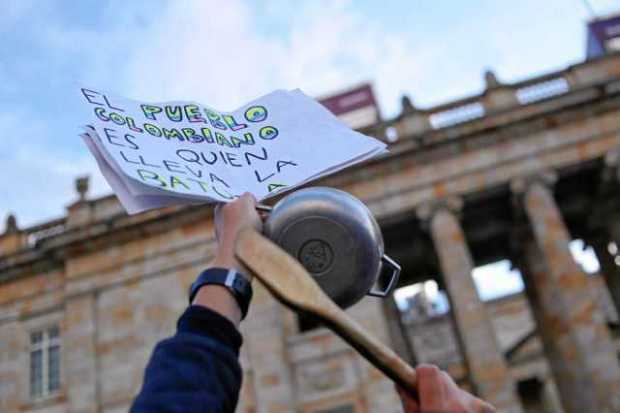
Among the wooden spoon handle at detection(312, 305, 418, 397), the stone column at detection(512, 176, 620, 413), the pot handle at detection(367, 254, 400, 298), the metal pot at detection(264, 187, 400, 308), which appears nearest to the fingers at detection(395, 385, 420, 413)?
the wooden spoon handle at detection(312, 305, 418, 397)

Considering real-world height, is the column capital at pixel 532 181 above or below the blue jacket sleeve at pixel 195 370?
above

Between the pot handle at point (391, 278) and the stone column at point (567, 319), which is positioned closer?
the pot handle at point (391, 278)

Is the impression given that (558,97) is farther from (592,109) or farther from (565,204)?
(565,204)

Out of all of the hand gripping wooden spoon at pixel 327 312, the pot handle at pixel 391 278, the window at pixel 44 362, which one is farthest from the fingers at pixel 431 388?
the window at pixel 44 362

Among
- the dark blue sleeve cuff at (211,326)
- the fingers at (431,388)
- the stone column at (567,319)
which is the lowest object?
the fingers at (431,388)

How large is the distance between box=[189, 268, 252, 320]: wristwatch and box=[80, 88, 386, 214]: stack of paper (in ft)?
1.82

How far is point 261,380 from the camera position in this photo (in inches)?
779

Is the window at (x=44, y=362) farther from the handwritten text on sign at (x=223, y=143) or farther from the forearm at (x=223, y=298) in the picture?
the forearm at (x=223, y=298)

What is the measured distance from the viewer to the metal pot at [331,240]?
7.40ft

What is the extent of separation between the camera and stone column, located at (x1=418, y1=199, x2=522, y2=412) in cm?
1845

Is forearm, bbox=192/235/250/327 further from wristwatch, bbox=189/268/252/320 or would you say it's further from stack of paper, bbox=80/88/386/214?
stack of paper, bbox=80/88/386/214

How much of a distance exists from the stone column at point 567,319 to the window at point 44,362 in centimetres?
1497

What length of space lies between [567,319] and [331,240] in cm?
1866

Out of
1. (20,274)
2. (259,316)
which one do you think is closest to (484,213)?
(259,316)
